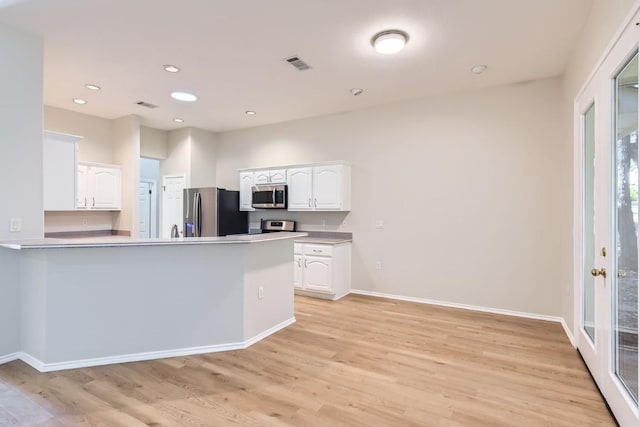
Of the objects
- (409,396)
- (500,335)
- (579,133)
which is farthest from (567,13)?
(409,396)

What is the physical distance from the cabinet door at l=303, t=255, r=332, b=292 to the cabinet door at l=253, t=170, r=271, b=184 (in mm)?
1654

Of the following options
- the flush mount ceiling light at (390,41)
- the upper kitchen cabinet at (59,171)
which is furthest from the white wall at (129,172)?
the flush mount ceiling light at (390,41)

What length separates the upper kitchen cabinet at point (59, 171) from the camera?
13.4ft

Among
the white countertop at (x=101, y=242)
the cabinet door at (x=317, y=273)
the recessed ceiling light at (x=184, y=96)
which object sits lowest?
the cabinet door at (x=317, y=273)

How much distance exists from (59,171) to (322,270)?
370 cm

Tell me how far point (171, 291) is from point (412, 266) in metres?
3.21

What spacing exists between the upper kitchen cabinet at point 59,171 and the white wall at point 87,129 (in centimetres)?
105

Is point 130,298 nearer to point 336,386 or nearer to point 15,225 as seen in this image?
point 15,225

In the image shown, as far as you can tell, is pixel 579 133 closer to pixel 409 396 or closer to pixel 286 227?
pixel 409 396

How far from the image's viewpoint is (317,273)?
4.87 m

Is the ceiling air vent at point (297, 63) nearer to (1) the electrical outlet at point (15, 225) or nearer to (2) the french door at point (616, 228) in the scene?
(2) the french door at point (616, 228)

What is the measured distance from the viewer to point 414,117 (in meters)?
4.73

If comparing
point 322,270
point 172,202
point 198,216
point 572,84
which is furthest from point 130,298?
point 572,84

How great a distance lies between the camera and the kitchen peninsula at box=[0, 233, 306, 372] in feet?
8.51
